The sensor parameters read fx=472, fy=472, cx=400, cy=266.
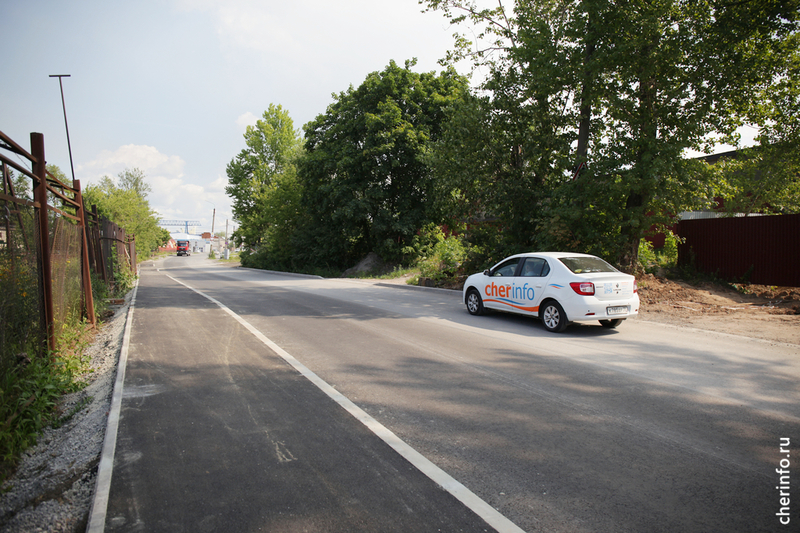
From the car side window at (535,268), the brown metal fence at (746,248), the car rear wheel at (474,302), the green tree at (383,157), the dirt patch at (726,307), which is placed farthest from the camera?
the green tree at (383,157)

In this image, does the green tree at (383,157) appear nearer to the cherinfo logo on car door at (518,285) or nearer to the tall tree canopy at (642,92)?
the tall tree canopy at (642,92)

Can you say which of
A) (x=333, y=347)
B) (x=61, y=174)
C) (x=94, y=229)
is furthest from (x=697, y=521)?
(x=61, y=174)

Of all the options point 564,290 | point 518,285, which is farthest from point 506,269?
point 564,290

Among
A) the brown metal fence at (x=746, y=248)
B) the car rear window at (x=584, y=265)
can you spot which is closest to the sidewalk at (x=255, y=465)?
the car rear window at (x=584, y=265)

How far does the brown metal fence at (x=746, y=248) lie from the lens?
13.7 metres

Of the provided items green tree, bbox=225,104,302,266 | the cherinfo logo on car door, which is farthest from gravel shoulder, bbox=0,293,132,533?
green tree, bbox=225,104,302,266

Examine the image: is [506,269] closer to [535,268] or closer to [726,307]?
[535,268]

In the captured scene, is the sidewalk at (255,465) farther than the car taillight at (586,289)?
No

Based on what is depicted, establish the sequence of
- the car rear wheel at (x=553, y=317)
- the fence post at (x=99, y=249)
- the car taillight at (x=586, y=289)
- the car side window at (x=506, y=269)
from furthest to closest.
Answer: the fence post at (x=99, y=249), the car side window at (x=506, y=269), the car rear wheel at (x=553, y=317), the car taillight at (x=586, y=289)

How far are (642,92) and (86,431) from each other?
601 inches

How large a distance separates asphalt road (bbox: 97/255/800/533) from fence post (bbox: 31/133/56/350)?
1136 millimetres

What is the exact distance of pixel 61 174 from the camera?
60688 millimetres

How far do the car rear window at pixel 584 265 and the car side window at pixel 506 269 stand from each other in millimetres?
1189

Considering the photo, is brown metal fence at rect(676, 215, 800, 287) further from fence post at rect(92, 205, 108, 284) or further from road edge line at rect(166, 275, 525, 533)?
fence post at rect(92, 205, 108, 284)
